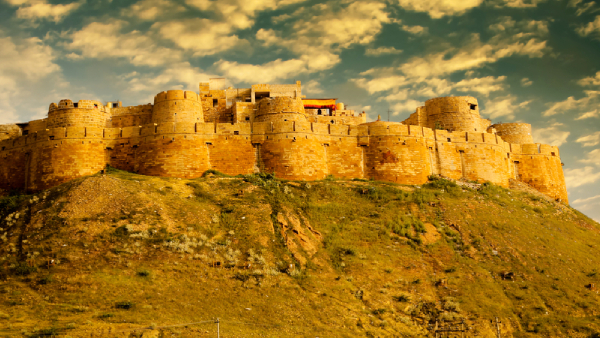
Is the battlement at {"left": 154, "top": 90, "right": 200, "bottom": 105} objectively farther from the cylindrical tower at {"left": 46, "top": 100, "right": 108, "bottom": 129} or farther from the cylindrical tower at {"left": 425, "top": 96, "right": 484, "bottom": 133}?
the cylindrical tower at {"left": 425, "top": 96, "right": 484, "bottom": 133}

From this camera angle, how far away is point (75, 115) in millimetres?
38906

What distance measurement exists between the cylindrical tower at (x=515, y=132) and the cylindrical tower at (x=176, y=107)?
27.3m

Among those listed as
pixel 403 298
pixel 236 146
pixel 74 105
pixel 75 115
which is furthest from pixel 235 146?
pixel 403 298

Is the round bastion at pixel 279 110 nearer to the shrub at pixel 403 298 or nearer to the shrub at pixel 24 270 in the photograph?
the shrub at pixel 403 298

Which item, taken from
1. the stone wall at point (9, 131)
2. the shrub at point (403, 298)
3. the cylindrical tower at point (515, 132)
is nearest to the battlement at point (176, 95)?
the stone wall at point (9, 131)

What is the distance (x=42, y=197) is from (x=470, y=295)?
77.2ft

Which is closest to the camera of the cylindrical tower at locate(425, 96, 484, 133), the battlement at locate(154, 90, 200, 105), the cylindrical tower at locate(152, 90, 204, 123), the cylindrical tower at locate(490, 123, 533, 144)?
the cylindrical tower at locate(152, 90, 204, 123)

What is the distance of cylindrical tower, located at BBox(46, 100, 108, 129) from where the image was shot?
3884cm

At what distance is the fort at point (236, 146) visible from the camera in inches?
1410

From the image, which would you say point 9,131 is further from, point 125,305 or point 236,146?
point 125,305

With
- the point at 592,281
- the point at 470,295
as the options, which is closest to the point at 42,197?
the point at 470,295

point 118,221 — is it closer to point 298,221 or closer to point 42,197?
point 42,197

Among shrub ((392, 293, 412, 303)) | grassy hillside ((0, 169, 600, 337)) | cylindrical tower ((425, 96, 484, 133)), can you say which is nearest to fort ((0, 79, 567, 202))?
cylindrical tower ((425, 96, 484, 133))

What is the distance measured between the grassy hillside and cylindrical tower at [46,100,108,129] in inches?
320
